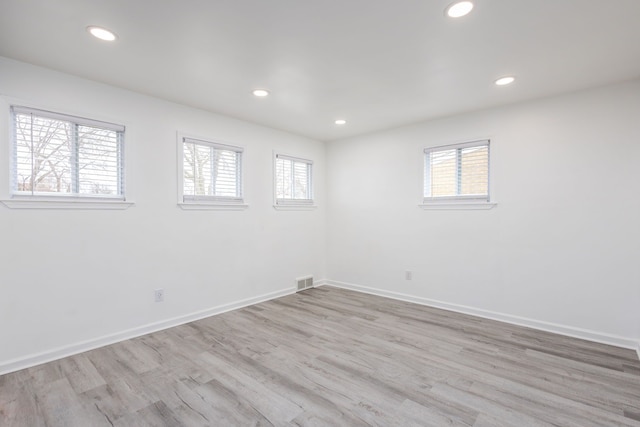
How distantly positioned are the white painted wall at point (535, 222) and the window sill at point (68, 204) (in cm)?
327

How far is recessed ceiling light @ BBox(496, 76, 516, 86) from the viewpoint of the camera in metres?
2.80

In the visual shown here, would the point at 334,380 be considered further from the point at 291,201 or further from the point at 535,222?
the point at 291,201

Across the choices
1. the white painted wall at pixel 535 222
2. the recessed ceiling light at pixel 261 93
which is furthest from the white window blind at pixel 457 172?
the recessed ceiling light at pixel 261 93

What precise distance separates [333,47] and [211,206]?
233 centimetres

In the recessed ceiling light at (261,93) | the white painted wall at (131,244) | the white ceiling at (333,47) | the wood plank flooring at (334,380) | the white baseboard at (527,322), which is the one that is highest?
the white ceiling at (333,47)

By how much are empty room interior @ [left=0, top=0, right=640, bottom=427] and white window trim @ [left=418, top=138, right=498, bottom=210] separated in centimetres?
2

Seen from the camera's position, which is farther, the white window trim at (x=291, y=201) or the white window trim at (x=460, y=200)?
the white window trim at (x=291, y=201)

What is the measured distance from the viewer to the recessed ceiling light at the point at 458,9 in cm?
180

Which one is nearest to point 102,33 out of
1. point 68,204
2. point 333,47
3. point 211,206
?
point 68,204

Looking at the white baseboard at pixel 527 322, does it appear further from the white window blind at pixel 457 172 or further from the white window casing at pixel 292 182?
the white window casing at pixel 292 182

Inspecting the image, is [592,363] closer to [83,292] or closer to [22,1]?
[83,292]

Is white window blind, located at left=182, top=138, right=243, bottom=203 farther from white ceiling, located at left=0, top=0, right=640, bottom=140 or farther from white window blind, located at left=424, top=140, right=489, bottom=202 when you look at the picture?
white window blind, located at left=424, top=140, right=489, bottom=202

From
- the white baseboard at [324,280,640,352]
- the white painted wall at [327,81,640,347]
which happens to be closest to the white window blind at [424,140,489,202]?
the white painted wall at [327,81,640,347]

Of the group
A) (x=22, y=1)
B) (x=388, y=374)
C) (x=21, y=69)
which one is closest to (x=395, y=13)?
(x=22, y=1)
